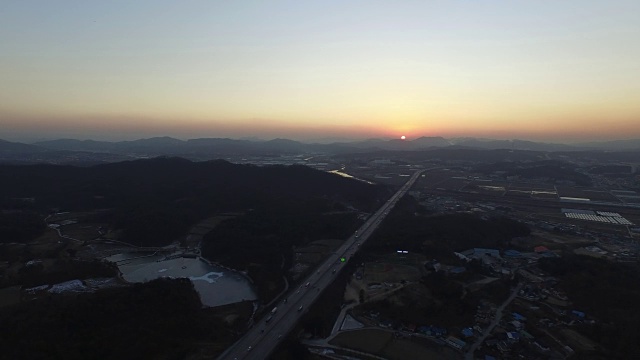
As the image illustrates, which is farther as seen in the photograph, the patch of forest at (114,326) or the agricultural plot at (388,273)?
the agricultural plot at (388,273)

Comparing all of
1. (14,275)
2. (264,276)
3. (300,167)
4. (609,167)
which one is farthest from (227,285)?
(609,167)

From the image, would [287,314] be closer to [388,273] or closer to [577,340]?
[388,273]

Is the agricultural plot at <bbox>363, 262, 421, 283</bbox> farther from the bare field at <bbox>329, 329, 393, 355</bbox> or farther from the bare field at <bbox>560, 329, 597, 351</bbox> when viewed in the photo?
the bare field at <bbox>560, 329, 597, 351</bbox>

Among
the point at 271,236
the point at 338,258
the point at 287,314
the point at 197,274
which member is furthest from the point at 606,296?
the point at 197,274

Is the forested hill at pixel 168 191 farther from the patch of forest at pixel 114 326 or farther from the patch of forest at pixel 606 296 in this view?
the patch of forest at pixel 606 296

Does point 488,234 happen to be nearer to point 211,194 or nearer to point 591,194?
point 211,194

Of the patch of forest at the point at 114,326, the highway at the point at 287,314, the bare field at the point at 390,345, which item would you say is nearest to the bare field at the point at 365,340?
the bare field at the point at 390,345
